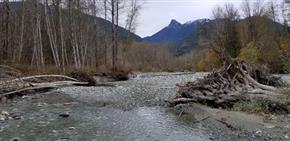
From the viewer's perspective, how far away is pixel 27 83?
22.5 meters

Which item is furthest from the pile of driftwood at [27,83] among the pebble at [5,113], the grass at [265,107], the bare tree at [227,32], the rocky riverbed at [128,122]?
the bare tree at [227,32]

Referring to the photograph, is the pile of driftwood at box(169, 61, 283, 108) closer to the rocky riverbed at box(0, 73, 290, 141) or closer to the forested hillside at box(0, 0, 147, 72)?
the rocky riverbed at box(0, 73, 290, 141)

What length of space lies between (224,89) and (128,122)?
5288mm

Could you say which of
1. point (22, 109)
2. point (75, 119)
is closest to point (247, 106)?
point (75, 119)

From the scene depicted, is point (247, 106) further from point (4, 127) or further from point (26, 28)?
point (26, 28)

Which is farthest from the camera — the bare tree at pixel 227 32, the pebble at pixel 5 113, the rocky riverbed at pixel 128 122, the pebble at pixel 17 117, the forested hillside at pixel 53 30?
the bare tree at pixel 227 32

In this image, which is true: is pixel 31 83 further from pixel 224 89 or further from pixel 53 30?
pixel 53 30

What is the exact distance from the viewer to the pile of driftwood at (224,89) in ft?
53.9

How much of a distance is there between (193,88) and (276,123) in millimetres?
5224

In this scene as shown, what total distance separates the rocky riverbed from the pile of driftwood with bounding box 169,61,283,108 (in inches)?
33.4

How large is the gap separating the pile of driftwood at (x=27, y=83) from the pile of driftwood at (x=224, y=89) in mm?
9061

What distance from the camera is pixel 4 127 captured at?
41.1 feet

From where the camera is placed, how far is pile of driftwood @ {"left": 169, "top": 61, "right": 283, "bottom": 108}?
16.4 m

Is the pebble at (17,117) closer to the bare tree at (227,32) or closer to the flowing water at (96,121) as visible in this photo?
the flowing water at (96,121)
